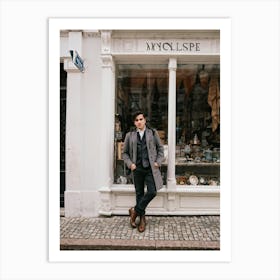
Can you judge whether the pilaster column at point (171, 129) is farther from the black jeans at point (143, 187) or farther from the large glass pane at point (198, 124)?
the black jeans at point (143, 187)

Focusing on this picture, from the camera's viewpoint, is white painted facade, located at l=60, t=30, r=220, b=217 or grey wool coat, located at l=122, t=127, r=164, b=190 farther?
white painted facade, located at l=60, t=30, r=220, b=217

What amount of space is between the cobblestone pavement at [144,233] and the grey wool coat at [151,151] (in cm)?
73

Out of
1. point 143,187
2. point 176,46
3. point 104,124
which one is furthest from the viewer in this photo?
point 104,124

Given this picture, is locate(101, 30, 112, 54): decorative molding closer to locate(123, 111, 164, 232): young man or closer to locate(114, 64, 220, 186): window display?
locate(114, 64, 220, 186): window display

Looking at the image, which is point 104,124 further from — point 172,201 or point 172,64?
point 172,201

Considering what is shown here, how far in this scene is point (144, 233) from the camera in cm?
497

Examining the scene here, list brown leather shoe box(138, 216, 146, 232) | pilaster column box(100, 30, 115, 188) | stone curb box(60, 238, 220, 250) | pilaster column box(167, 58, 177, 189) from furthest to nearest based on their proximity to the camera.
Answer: pilaster column box(167, 58, 177, 189) < pilaster column box(100, 30, 115, 188) < brown leather shoe box(138, 216, 146, 232) < stone curb box(60, 238, 220, 250)

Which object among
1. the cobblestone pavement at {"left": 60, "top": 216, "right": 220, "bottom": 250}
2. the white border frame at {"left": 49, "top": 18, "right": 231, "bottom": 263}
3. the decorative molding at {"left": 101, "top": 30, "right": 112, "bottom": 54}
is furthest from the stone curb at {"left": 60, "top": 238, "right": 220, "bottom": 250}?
the decorative molding at {"left": 101, "top": 30, "right": 112, "bottom": 54}

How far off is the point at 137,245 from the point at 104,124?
2.13 m

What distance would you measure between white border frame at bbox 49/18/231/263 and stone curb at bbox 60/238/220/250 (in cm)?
34

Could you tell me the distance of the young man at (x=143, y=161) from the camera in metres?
5.09

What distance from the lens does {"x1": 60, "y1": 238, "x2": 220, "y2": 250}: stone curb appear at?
4.54 meters

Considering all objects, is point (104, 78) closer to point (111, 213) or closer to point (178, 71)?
point (178, 71)
